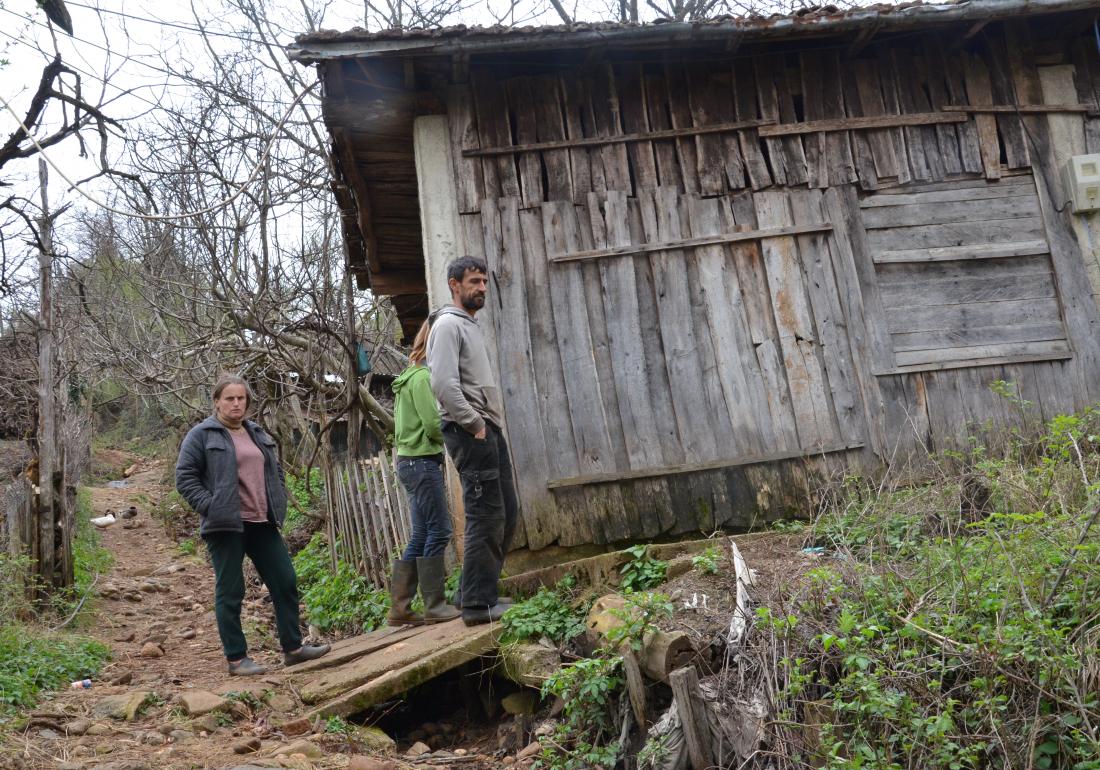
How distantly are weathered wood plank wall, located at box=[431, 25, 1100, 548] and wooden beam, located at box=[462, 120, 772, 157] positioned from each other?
15mm

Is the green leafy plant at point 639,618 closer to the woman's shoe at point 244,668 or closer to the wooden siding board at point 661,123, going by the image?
the woman's shoe at point 244,668

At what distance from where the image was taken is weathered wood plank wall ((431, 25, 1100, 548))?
5973mm

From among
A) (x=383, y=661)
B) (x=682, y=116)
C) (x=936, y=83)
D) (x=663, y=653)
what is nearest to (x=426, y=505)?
(x=383, y=661)

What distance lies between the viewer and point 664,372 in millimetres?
6059

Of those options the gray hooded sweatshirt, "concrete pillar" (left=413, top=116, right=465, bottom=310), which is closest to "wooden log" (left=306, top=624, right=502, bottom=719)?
the gray hooded sweatshirt

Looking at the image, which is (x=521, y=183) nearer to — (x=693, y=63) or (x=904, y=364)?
(x=693, y=63)

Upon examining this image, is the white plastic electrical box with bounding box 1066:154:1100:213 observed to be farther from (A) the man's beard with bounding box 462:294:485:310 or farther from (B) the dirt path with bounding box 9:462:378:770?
(B) the dirt path with bounding box 9:462:378:770

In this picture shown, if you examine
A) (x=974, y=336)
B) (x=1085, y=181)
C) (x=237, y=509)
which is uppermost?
(x=1085, y=181)

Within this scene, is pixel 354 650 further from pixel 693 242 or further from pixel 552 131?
pixel 552 131

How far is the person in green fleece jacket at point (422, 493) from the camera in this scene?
5.32 metres

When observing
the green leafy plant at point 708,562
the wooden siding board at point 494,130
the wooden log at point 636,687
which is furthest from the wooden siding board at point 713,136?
the wooden log at point 636,687

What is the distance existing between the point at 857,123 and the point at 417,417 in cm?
369

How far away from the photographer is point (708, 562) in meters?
4.39

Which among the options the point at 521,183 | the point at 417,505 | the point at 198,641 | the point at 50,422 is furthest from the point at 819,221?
the point at 50,422
